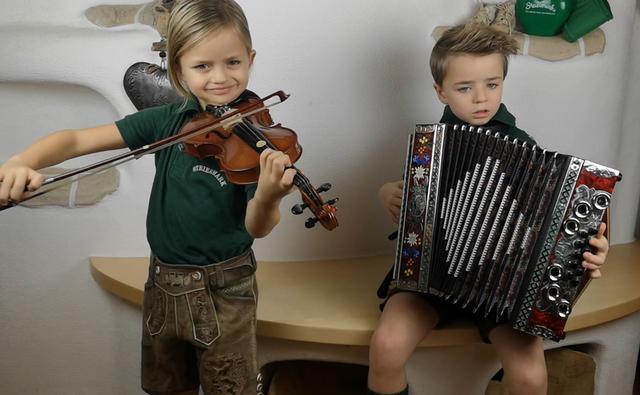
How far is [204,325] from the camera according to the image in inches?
57.7

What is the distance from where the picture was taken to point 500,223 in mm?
1547

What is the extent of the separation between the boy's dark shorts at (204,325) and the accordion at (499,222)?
0.34 meters

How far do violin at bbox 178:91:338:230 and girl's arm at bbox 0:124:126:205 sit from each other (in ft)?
0.62

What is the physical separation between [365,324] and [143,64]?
83 cm

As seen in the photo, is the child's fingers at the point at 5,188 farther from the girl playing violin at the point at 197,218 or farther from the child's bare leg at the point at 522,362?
the child's bare leg at the point at 522,362

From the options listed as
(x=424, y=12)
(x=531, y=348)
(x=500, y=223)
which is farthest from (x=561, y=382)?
(x=424, y=12)

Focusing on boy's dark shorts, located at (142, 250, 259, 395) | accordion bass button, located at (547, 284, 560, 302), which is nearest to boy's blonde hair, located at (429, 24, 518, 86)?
accordion bass button, located at (547, 284, 560, 302)

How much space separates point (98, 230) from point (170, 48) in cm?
83

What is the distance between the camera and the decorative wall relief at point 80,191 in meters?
2.06

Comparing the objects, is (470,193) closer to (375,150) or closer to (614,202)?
(375,150)

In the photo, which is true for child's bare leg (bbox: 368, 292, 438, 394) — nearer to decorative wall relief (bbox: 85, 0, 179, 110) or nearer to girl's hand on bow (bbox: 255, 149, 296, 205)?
girl's hand on bow (bbox: 255, 149, 296, 205)

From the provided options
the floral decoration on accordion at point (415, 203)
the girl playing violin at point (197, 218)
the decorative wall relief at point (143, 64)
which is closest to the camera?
the girl playing violin at point (197, 218)

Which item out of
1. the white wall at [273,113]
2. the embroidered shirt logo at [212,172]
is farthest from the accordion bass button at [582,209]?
the white wall at [273,113]

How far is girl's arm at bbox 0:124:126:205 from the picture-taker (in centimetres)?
131
